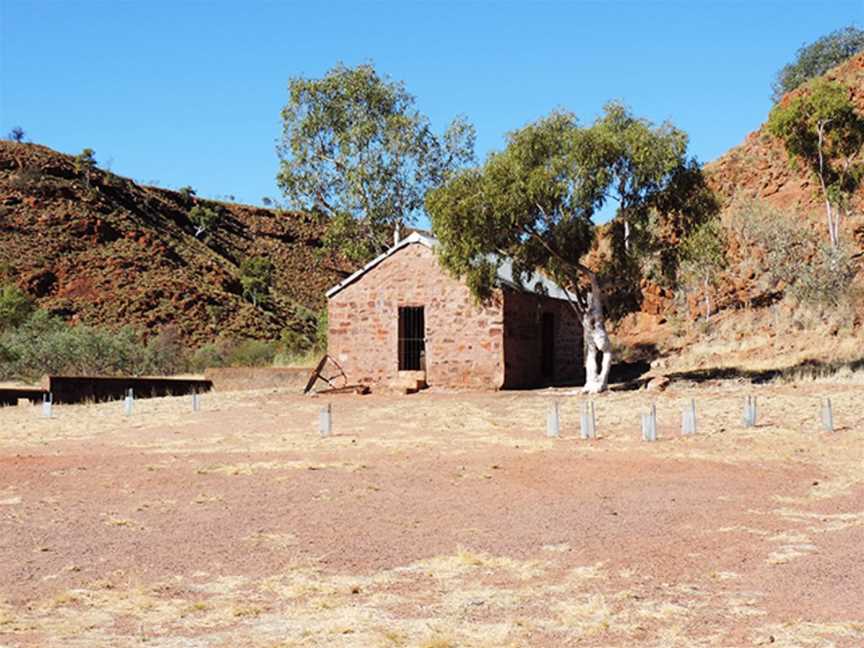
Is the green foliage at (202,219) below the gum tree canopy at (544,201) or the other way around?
the other way around

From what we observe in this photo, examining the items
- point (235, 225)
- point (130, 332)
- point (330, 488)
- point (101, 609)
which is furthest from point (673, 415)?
point (235, 225)

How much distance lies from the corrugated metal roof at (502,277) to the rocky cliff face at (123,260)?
26.8 metres

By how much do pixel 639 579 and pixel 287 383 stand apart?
24.8m

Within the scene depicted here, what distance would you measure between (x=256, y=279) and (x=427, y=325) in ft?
121

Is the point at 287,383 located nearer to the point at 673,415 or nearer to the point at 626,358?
the point at 626,358

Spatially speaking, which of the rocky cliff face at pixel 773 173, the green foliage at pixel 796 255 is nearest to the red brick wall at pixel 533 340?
the green foliage at pixel 796 255

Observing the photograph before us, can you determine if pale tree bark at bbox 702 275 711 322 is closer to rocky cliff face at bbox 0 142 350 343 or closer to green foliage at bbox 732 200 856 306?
green foliage at bbox 732 200 856 306

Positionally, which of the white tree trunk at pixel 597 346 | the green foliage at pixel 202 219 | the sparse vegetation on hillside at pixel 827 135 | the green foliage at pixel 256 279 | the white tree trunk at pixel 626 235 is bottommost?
the white tree trunk at pixel 597 346

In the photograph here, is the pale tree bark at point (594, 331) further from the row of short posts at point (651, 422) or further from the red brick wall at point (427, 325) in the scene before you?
the row of short posts at point (651, 422)

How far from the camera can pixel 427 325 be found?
2684cm

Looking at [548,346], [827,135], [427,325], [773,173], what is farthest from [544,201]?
[773,173]

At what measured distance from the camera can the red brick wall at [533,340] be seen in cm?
2664

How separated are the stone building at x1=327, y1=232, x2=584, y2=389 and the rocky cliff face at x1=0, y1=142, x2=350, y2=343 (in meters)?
26.7

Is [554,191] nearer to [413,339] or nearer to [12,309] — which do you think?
[413,339]
